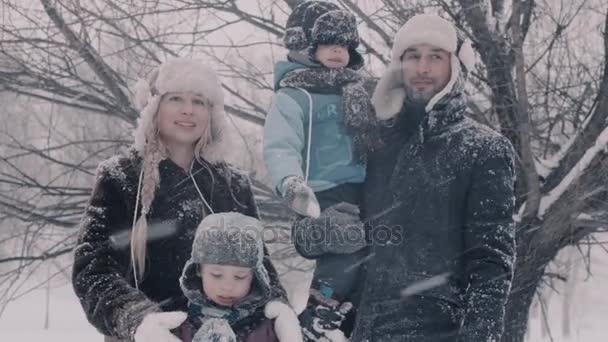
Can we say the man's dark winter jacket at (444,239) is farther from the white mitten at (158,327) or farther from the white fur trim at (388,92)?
the white mitten at (158,327)

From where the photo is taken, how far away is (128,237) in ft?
7.52

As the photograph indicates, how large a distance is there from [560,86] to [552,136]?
397 mm

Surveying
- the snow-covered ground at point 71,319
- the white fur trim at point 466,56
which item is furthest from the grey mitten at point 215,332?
the snow-covered ground at point 71,319

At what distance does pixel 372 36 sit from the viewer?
16.2ft

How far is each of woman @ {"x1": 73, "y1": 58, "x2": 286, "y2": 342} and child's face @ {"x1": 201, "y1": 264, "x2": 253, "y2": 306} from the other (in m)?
0.11

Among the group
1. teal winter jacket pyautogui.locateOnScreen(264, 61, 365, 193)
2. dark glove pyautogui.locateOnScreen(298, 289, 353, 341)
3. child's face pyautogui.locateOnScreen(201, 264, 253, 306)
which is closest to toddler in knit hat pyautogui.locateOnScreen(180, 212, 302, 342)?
child's face pyautogui.locateOnScreen(201, 264, 253, 306)

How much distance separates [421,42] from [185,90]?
774 millimetres

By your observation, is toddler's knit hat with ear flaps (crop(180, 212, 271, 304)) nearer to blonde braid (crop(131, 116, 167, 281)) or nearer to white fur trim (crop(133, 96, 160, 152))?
blonde braid (crop(131, 116, 167, 281))

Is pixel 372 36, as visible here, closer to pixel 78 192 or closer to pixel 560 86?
pixel 560 86

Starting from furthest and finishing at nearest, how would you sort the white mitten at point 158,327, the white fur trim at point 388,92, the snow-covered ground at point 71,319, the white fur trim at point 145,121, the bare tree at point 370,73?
the snow-covered ground at point 71,319 → the bare tree at point 370,73 → the white fur trim at point 388,92 → the white fur trim at point 145,121 → the white mitten at point 158,327

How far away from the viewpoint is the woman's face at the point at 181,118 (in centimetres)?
241

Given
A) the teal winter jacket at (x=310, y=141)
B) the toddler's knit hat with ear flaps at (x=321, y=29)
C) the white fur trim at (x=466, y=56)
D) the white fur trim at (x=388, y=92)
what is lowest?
the teal winter jacket at (x=310, y=141)

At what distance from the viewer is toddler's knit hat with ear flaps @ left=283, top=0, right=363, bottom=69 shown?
2740 mm

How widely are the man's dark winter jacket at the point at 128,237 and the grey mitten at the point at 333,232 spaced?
0.15 meters
